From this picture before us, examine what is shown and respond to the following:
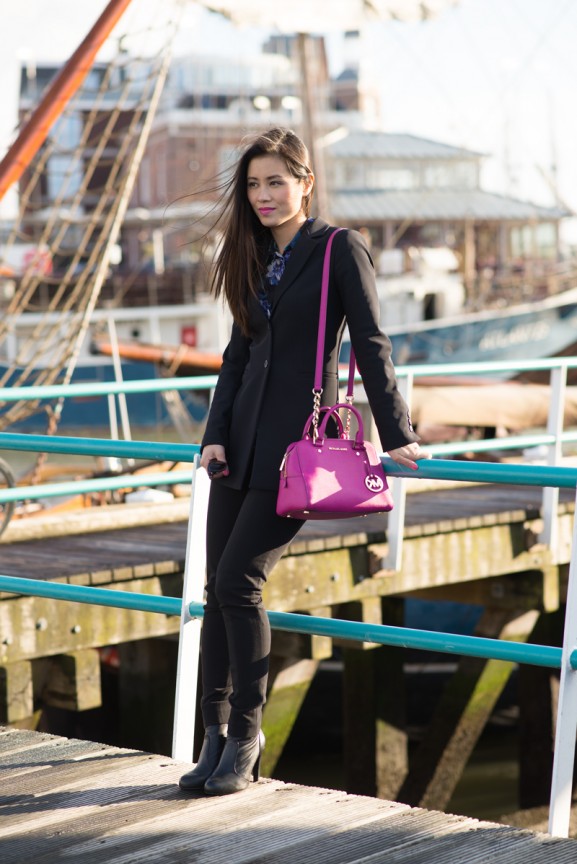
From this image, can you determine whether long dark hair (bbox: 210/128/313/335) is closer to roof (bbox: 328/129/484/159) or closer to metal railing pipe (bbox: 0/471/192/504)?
metal railing pipe (bbox: 0/471/192/504)

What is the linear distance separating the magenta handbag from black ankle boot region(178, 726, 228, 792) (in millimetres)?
635

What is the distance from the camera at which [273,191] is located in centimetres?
314

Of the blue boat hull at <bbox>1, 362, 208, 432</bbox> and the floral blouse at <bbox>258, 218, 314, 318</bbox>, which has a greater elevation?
the floral blouse at <bbox>258, 218, 314, 318</bbox>

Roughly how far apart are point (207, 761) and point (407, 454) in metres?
0.92

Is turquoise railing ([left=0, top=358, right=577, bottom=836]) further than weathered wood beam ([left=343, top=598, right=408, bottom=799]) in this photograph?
No

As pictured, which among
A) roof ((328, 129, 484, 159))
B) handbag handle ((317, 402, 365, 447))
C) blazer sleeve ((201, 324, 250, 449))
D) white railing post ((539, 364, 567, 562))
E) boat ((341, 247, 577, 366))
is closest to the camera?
handbag handle ((317, 402, 365, 447))

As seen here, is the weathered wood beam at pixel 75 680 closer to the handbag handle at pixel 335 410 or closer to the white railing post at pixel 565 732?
the handbag handle at pixel 335 410

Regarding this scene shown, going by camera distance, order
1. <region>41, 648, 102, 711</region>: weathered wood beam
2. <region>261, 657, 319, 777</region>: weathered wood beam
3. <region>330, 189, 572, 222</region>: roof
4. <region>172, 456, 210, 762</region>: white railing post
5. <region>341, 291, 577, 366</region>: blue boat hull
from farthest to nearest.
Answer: <region>330, 189, 572, 222</region>: roof, <region>341, 291, 577, 366</region>: blue boat hull, <region>261, 657, 319, 777</region>: weathered wood beam, <region>41, 648, 102, 711</region>: weathered wood beam, <region>172, 456, 210, 762</region>: white railing post

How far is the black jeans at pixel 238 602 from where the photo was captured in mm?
3098

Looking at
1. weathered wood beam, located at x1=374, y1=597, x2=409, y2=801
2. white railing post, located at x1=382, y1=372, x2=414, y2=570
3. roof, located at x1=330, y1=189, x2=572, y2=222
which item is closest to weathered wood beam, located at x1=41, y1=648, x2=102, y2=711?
white railing post, located at x1=382, y1=372, x2=414, y2=570

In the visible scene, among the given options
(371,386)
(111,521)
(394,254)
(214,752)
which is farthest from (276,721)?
(394,254)

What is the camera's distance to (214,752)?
3.21m

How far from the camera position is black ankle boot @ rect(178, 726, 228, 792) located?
3.15 meters

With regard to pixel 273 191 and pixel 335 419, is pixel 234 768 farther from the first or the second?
pixel 273 191
